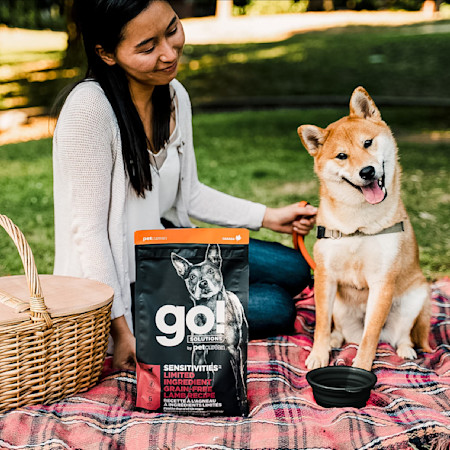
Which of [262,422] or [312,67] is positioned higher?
[312,67]

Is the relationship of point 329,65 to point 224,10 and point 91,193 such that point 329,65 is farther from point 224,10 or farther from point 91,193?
point 91,193

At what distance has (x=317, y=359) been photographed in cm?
251

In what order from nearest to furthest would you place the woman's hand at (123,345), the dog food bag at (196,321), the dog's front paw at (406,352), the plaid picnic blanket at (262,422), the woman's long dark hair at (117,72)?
the plaid picnic blanket at (262,422)
the dog food bag at (196,321)
the woman's long dark hair at (117,72)
the woman's hand at (123,345)
the dog's front paw at (406,352)

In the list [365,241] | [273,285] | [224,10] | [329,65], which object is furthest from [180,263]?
[224,10]

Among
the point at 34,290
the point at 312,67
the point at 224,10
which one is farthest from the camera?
the point at 224,10

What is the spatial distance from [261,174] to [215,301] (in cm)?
475

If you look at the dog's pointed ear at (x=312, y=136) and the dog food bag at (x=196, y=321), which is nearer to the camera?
the dog food bag at (x=196, y=321)

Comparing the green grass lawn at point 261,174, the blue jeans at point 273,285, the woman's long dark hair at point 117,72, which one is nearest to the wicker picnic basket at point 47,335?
the woman's long dark hair at point 117,72

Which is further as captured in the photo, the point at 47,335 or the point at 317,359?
the point at 317,359

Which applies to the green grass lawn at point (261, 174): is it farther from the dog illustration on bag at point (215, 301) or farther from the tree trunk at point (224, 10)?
the tree trunk at point (224, 10)

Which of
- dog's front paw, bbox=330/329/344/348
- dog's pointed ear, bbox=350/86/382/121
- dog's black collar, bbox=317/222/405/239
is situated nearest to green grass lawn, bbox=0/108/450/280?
dog's front paw, bbox=330/329/344/348

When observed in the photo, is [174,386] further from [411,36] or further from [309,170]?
[411,36]

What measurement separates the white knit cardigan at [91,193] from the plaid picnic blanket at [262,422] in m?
0.41

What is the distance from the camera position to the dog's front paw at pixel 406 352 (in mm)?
2562
